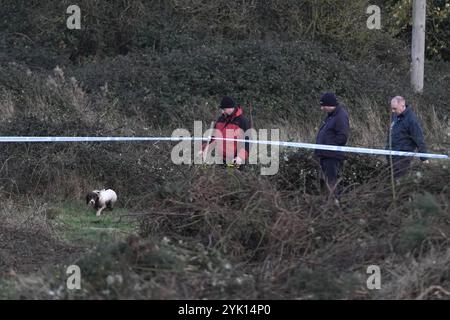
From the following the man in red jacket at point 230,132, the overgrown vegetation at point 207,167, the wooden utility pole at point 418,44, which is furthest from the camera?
the wooden utility pole at point 418,44

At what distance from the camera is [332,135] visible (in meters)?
10.3

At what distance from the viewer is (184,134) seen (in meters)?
14.5

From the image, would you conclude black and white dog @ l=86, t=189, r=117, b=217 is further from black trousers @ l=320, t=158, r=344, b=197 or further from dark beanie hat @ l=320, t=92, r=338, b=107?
dark beanie hat @ l=320, t=92, r=338, b=107

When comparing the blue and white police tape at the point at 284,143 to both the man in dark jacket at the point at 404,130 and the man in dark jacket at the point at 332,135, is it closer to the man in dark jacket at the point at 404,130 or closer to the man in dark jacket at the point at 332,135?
the man in dark jacket at the point at 332,135

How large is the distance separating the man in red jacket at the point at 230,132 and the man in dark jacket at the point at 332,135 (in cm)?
97

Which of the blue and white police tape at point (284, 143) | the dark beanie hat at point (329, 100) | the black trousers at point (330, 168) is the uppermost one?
the dark beanie hat at point (329, 100)

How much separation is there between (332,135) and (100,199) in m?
3.32

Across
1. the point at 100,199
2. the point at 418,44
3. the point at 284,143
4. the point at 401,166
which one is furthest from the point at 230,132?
the point at 418,44

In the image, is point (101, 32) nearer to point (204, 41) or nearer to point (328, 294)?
point (204, 41)

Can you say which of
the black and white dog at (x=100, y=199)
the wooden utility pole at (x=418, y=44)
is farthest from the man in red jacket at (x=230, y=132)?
the wooden utility pole at (x=418, y=44)

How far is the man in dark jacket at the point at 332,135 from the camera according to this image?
1016cm

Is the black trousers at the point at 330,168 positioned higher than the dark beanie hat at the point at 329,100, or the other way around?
the dark beanie hat at the point at 329,100

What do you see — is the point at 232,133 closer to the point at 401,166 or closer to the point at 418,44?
the point at 401,166
